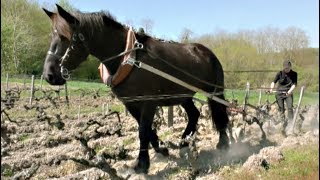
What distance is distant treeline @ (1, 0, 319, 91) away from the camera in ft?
21.0

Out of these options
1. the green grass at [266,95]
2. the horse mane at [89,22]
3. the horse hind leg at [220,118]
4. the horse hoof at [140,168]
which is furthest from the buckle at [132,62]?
the green grass at [266,95]

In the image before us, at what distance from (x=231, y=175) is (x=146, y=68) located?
161 cm

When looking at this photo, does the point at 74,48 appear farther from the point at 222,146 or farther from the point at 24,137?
the point at 24,137

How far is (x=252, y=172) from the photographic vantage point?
5.38m

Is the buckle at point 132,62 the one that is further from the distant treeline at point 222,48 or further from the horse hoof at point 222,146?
the horse hoof at point 222,146

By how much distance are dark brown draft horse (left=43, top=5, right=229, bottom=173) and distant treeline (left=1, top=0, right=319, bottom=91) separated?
24.8 inches

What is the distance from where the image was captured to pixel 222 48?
16.6 meters

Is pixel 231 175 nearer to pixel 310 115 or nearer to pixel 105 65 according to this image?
pixel 105 65

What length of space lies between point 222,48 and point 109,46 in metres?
11.4

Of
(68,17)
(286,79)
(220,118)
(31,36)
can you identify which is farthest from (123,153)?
(286,79)

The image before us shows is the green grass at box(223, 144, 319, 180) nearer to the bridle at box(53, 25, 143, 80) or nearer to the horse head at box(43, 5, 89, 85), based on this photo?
the bridle at box(53, 25, 143, 80)

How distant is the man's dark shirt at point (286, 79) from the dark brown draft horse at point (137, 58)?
2.80m

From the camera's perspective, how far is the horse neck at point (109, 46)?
5.57 meters

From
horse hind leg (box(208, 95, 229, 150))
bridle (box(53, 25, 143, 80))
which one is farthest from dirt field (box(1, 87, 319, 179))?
bridle (box(53, 25, 143, 80))
